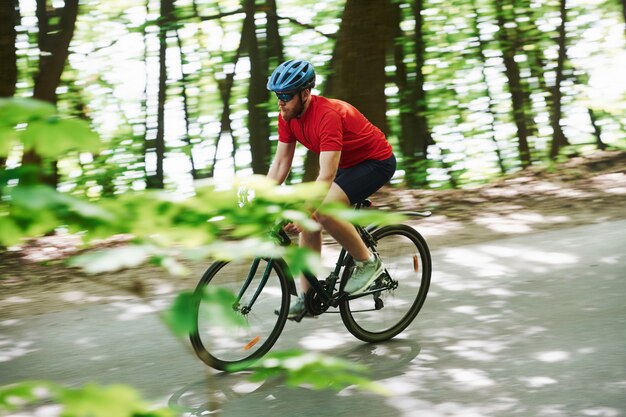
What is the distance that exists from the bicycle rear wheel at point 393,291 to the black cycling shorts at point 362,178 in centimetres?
45

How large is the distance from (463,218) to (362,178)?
4.91 metres

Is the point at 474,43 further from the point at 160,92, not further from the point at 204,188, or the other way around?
the point at 204,188

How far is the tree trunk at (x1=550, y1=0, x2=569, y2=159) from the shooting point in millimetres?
14125

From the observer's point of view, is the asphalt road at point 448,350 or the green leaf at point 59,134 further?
the asphalt road at point 448,350

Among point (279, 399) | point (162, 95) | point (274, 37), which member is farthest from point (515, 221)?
point (162, 95)

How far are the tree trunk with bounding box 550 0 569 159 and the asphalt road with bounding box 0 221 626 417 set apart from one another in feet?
19.2

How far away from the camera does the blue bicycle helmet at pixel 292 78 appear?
539cm

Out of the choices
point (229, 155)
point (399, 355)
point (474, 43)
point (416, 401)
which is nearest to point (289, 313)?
point (399, 355)

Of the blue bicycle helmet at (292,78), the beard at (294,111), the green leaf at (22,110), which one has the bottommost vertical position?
the beard at (294,111)

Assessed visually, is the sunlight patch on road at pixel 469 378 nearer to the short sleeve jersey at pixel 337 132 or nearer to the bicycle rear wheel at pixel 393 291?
the bicycle rear wheel at pixel 393 291

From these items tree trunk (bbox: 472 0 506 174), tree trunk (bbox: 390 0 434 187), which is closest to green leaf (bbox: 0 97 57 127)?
tree trunk (bbox: 390 0 434 187)

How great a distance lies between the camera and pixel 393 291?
6586mm

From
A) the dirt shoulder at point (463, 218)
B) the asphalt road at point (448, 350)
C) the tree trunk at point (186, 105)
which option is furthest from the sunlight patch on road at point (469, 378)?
the tree trunk at point (186, 105)

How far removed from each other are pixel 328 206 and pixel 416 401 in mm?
3302
